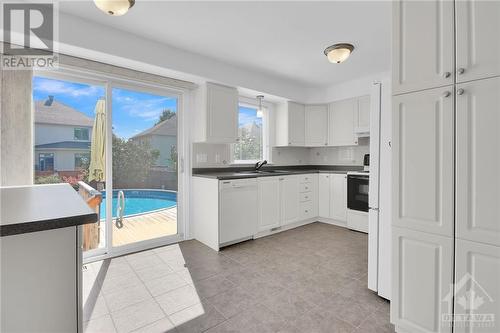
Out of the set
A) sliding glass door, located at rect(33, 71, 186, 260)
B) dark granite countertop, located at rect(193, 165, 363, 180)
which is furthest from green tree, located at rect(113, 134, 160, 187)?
dark granite countertop, located at rect(193, 165, 363, 180)

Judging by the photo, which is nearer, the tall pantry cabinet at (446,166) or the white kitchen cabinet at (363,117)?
the tall pantry cabinet at (446,166)

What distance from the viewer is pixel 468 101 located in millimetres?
1230

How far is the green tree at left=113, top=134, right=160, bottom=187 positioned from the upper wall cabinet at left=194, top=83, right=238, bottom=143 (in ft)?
2.32

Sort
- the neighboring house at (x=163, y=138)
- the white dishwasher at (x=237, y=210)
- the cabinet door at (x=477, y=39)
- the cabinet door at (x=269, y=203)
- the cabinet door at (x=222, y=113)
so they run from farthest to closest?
1. the cabinet door at (x=269, y=203)
2. the cabinet door at (x=222, y=113)
3. the neighboring house at (x=163, y=138)
4. the white dishwasher at (x=237, y=210)
5. the cabinet door at (x=477, y=39)

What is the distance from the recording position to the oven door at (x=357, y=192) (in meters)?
3.80

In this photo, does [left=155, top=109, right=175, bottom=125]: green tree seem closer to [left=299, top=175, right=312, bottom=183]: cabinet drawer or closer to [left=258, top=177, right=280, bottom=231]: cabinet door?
[left=258, top=177, right=280, bottom=231]: cabinet door

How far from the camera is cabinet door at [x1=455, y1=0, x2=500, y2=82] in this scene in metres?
1.15

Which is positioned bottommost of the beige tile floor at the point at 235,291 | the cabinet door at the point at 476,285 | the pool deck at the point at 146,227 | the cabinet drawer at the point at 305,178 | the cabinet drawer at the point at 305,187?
the beige tile floor at the point at 235,291

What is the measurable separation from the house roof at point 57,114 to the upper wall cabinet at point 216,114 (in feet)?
4.49

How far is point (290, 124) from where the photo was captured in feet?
14.9

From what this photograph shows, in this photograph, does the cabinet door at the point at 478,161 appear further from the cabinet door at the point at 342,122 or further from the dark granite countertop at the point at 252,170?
the cabinet door at the point at 342,122

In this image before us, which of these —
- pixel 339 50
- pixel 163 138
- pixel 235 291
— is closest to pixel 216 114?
pixel 163 138

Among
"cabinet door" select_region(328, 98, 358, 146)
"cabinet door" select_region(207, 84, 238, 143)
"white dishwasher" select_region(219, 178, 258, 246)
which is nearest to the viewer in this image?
"white dishwasher" select_region(219, 178, 258, 246)

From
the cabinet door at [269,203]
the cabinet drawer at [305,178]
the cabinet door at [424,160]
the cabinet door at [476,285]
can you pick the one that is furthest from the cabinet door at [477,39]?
the cabinet drawer at [305,178]
